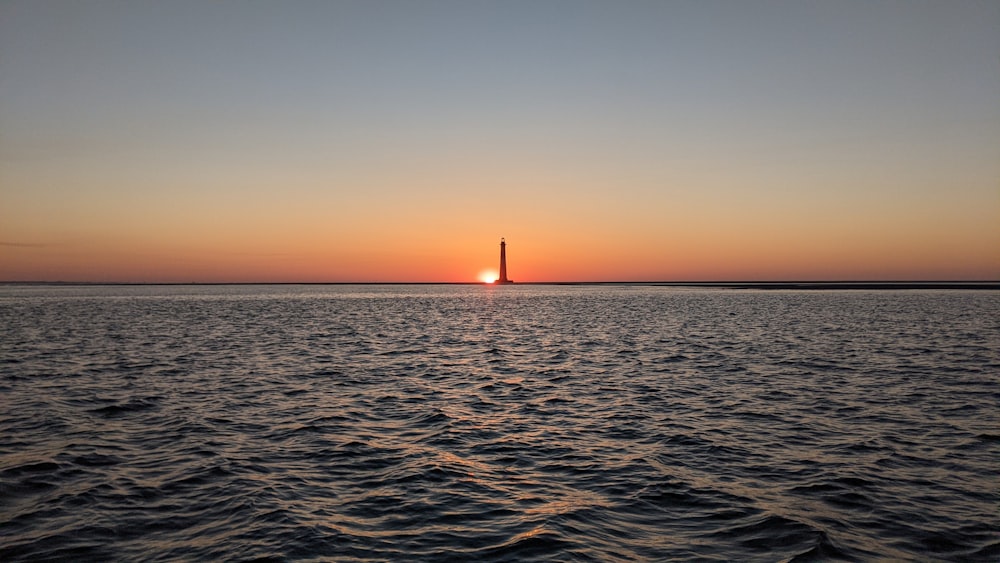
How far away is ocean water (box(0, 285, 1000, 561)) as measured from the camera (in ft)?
34.1

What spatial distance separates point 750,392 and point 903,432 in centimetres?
685

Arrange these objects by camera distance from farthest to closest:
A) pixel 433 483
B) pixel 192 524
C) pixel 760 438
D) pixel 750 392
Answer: pixel 750 392
pixel 760 438
pixel 433 483
pixel 192 524

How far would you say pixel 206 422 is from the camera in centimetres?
1925

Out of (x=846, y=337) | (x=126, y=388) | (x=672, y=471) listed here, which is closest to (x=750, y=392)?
(x=672, y=471)

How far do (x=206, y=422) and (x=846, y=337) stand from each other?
149 feet

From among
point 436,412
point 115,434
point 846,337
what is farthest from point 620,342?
point 115,434

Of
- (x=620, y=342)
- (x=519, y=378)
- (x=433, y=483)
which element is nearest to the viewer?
(x=433, y=483)

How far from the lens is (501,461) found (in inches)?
598

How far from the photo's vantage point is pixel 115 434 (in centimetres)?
1758

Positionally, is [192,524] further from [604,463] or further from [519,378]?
[519,378]

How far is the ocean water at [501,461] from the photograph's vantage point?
10.4 metres

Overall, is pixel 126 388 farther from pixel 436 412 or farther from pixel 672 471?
pixel 672 471

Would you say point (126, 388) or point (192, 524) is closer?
point (192, 524)

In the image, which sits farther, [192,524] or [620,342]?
[620,342]
